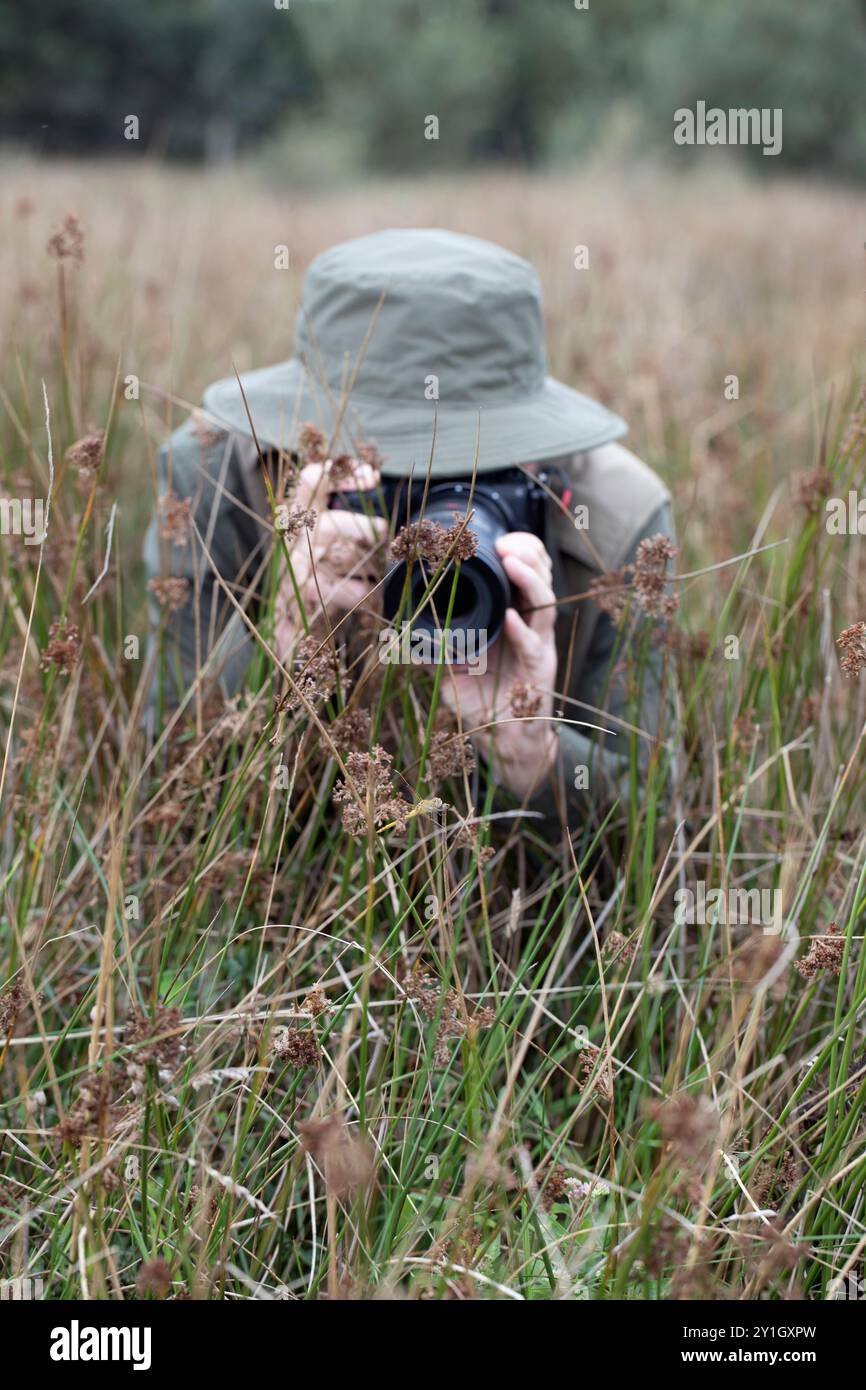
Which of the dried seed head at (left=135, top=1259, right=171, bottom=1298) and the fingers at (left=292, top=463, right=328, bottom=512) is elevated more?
the fingers at (left=292, top=463, right=328, bottom=512)

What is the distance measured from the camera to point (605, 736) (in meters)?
1.43

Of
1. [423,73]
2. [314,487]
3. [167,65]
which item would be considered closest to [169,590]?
[314,487]

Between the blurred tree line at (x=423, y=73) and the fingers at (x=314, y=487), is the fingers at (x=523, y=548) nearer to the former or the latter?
the fingers at (x=314, y=487)

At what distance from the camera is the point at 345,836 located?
4.19ft

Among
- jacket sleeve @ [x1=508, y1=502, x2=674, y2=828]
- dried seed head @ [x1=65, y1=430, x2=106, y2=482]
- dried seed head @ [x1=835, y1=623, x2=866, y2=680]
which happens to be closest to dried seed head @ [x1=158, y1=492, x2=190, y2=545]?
dried seed head @ [x1=65, y1=430, x2=106, y2=482]

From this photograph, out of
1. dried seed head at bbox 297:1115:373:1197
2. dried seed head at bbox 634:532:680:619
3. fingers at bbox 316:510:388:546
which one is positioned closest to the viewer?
dried seed head at bbox 297:1115:373:1197

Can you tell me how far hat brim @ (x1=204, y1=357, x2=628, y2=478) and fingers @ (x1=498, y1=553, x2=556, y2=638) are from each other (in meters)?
0.13

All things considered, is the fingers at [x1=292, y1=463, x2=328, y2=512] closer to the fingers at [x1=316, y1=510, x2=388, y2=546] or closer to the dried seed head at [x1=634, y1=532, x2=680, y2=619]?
the fingers at [x1=316, y1=510, x2=388, y2=546]

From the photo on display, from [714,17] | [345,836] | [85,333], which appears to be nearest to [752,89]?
[714,17]

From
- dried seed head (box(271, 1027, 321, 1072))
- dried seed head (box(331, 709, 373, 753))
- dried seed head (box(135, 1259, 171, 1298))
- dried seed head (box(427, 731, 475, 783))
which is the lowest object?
dried seed head (box(135, 1259, 171, 1298))

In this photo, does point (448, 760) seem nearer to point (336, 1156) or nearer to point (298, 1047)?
point (298, 1047)

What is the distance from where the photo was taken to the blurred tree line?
17141mm

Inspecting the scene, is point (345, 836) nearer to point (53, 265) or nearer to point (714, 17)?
point (53, 265)

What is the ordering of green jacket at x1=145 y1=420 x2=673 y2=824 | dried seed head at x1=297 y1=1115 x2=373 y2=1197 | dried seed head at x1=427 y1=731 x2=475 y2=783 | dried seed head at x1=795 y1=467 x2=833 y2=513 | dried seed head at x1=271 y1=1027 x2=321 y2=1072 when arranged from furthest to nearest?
green jacket at x1=145 y1=420 x2=673 y2=824 → dried seed head at x1=795 y1=467 x2=833 y2=513 → dried seed head at x1=427 y1=731 x2=475 y2=783 → dried seed head at x1=271 y1=1027 x2=321 y2=1072 → dried seed head at x1=297 y1=1115 x2=373 y2=1197
